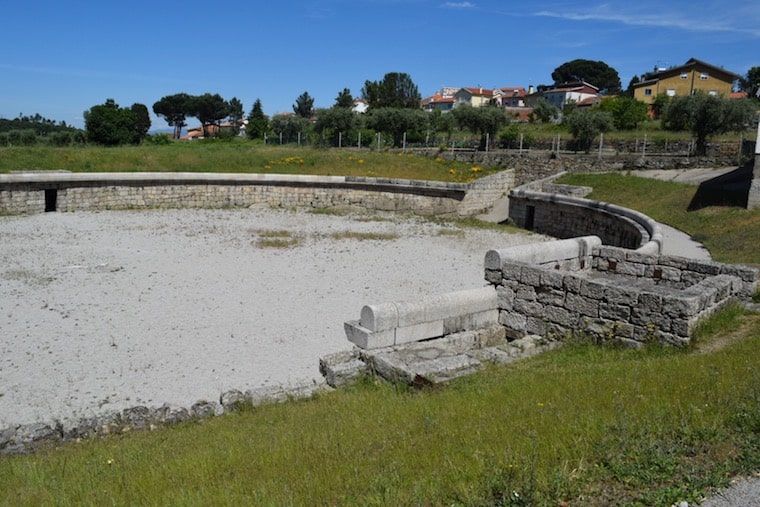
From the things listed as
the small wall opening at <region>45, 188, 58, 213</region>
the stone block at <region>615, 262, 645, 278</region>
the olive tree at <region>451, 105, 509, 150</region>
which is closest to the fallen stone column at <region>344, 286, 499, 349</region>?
the stone block at <region>615, 262, 645, 278</region>

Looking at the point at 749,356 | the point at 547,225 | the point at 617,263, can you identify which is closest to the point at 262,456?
the point at 749,356

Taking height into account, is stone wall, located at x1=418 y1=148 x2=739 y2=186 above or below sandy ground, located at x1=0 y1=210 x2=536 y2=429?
above

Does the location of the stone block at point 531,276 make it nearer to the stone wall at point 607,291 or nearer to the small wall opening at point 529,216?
the stone wall at point 607,291

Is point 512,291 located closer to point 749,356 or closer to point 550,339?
point 550,339

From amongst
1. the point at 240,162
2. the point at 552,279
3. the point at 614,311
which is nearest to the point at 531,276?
the point at 552,279

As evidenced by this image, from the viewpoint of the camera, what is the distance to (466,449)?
4859 millimetres

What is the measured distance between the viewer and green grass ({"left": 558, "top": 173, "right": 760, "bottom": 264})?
17375 mm

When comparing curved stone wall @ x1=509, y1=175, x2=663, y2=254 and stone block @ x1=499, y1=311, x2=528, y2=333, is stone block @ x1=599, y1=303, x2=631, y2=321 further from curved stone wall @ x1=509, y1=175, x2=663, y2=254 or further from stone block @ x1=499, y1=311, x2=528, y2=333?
curved stone wall @ x1=509, y1=175, x2=663, y2=254

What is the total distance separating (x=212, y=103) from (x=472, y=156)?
6215cm

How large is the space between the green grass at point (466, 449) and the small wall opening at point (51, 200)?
23.4m

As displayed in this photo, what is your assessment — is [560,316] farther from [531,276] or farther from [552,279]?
[531,276]

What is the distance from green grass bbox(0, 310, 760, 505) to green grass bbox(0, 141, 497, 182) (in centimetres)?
2627

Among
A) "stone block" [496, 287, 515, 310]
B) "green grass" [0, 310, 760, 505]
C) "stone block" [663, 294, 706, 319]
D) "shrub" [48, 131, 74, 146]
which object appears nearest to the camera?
"green grass" [0, 310, 760, 505]

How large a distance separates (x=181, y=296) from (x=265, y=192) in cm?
1691
